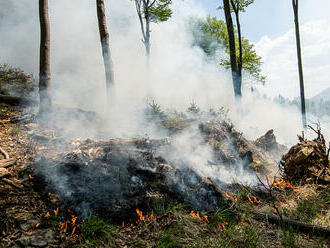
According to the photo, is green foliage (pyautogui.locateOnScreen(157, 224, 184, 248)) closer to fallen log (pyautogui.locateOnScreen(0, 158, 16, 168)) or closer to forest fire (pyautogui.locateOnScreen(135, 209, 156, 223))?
forest fire (pyautogui.locateOnScreen(135, 209, 156, 223))

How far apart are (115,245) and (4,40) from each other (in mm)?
11736

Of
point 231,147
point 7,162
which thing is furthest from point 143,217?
point 231,147

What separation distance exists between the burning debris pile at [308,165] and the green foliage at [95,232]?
10.8 ft

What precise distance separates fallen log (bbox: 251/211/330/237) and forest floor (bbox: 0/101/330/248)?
0.05 metres

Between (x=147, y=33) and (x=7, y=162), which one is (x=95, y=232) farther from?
(x=147, y=33)

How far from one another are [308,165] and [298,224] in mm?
1698

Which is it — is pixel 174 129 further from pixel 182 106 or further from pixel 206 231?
pixel 182 106

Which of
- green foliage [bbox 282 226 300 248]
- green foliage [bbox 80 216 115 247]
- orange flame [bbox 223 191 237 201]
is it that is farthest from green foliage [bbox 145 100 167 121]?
green foliage [bbox 282 226 300 248]

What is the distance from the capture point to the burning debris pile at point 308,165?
3.46 metres

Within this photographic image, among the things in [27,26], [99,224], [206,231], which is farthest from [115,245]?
[27,26]

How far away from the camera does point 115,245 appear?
2088 mm

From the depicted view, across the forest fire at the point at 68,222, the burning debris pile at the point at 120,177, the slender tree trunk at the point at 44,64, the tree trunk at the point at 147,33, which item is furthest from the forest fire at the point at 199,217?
the tree trunk at the point at 147,33

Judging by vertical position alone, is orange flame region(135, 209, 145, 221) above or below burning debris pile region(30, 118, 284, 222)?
Result: below

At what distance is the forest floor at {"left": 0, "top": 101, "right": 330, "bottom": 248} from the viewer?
2.04 meters
